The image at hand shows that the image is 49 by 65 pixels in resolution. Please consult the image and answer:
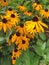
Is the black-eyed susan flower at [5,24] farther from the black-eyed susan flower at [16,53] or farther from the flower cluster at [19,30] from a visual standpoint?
the black-eyed susan flower at [16,53]

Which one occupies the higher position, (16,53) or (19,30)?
(19,30)

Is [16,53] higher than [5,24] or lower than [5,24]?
lower

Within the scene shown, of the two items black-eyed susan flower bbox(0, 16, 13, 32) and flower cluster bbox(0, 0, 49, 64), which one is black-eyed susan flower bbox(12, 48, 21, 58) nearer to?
flower cluster bbox(0, 0, 49, 64)

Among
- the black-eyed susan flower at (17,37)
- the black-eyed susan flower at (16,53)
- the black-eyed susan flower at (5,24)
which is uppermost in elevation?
the black-eyed susan flower at (5,24)

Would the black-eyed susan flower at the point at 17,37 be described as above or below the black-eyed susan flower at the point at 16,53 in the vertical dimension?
above

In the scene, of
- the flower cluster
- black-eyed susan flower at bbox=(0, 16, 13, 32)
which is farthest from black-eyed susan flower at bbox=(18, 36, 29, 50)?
black-eyed susan flower at bbox=(0, 16, 13, 32)

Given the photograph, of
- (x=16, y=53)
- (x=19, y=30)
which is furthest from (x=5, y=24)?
(x=16, y=53)

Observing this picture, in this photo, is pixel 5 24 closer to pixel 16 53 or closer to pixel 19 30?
pixel 19 30

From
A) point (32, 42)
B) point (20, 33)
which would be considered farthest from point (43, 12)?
point (20, 33)

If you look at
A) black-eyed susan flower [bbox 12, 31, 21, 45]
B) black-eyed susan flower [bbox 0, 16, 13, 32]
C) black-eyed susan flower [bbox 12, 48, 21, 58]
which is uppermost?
black-eyed susan flower [bbox 0, 16, 13, 32]

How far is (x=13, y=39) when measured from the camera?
1631 millimetres

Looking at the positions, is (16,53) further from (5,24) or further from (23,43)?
(5,24)

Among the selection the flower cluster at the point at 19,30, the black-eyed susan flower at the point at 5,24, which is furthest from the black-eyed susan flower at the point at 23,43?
the black-eyed susan flower at the point at 5,24

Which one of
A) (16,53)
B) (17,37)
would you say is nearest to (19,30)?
(17,37)
